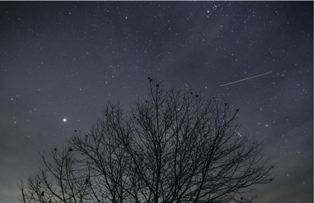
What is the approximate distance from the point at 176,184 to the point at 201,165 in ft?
2.47

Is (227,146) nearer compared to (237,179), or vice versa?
(237,179)

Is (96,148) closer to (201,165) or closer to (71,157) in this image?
(71,157)

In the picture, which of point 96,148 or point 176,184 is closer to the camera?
point 176,184

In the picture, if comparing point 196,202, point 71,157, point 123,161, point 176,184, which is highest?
point 71,157

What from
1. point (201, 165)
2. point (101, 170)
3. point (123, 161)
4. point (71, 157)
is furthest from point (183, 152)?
point (71, 157)

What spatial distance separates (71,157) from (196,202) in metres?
3.21

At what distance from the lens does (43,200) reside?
18.4 ft

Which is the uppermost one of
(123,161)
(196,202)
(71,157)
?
(71,157)

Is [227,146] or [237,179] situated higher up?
[227,146]

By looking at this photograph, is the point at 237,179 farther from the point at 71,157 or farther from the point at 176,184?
the point at 71,157

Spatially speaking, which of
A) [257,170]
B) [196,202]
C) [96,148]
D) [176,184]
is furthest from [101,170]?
[257,170]

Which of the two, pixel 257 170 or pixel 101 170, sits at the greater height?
pixel 101 170

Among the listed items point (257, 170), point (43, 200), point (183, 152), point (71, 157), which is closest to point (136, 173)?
point (183, 152)

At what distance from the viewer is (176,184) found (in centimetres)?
556
